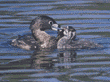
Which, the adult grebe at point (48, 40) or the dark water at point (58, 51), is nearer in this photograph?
the dark water at point (58, 51)

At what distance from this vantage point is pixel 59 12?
50.7 ft

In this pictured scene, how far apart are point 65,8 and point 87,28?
2975 mm

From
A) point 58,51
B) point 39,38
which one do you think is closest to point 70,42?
point 58,51

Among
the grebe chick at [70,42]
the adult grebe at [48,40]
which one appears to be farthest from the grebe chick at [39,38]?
the grebe chick at [70,42]

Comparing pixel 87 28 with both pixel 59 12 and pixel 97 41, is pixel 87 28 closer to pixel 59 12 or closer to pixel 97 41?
pixel 97 41

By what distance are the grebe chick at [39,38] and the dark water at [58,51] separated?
0.32 meters

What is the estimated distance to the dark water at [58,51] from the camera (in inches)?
344

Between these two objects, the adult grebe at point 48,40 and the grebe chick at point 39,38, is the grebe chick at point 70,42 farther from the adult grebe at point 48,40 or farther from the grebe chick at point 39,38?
the grebe chick at point 39,38

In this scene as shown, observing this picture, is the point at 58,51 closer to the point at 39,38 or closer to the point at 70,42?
the point at 70,42

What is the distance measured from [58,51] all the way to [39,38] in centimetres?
103

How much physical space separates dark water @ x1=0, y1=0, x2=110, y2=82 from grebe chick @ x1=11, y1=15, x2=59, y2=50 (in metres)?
0.32

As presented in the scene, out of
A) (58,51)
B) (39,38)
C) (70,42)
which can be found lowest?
(58,51)

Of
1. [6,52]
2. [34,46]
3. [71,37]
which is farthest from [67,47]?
[6,52]

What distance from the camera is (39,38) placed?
1156cm
